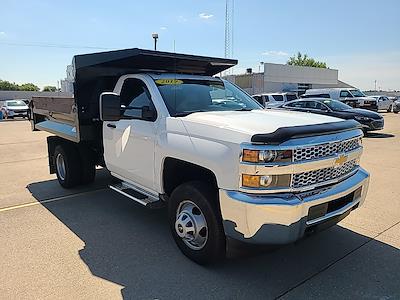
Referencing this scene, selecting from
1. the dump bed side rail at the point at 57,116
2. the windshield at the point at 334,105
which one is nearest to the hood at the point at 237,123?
the dump bed side rail at the point at 57,116

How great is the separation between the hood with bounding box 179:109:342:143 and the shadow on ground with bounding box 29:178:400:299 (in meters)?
1.00

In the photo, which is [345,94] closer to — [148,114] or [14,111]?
[148,114]

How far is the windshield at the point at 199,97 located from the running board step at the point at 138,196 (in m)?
1.06

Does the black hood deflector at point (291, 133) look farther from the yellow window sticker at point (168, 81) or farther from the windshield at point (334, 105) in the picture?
the windshield at point (334, 105)

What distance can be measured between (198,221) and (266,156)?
3.47 ft

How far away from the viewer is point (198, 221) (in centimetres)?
361

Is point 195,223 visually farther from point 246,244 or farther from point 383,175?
point 383,175

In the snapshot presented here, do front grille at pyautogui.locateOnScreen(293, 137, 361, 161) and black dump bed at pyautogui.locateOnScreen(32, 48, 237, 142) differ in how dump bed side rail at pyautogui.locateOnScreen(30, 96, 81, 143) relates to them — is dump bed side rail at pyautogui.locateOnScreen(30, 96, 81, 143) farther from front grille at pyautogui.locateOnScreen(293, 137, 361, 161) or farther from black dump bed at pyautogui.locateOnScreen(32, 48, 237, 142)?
front grille at pyautogui.locateOnScreen(293, 137, 361, 161)

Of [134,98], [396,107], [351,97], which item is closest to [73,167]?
[134,98]

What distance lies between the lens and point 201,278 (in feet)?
11.2

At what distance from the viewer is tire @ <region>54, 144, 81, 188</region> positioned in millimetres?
6371

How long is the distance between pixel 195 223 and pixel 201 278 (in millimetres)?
520

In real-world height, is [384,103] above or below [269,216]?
above

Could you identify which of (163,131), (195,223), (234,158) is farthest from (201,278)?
(163,131)
